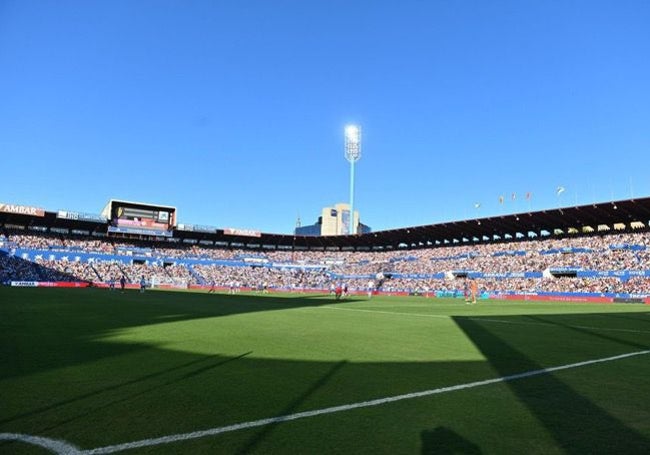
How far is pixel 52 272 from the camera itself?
66562mm

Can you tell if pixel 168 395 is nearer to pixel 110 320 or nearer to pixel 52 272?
pixel 110 320

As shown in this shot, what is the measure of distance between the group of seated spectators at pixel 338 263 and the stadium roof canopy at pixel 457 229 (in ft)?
7.25

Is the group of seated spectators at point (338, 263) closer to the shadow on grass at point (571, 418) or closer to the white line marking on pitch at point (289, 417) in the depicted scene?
the shadow on grass at point (571, 418)

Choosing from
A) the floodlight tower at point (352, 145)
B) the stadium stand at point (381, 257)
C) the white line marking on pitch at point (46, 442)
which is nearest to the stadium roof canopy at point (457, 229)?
the stadium stand at point (381, 257)

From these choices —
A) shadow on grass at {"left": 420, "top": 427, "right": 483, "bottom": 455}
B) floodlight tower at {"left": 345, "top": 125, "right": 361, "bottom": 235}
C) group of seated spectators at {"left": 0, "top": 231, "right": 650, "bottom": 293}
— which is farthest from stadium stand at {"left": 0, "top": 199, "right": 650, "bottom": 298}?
shadow on grass at {"left": 420, "top": 427, "right": 483, "bottom": 455}

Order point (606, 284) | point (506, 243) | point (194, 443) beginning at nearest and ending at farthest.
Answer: point (194, 443)
point (606, 284)
point (506, 243)

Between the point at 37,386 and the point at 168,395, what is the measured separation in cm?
184

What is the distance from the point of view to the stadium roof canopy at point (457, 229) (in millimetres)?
60750

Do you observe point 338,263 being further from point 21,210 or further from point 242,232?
point 21,210

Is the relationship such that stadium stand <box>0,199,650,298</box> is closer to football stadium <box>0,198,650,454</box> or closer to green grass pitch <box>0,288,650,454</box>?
football stadium <box>0,198,650,454</box>

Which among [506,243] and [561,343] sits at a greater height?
[506,243]

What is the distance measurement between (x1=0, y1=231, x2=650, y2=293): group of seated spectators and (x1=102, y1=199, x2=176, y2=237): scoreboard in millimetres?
3497

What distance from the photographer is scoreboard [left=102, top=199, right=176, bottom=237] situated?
80.0 m

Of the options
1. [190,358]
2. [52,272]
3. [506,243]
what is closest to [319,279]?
[506,243]
